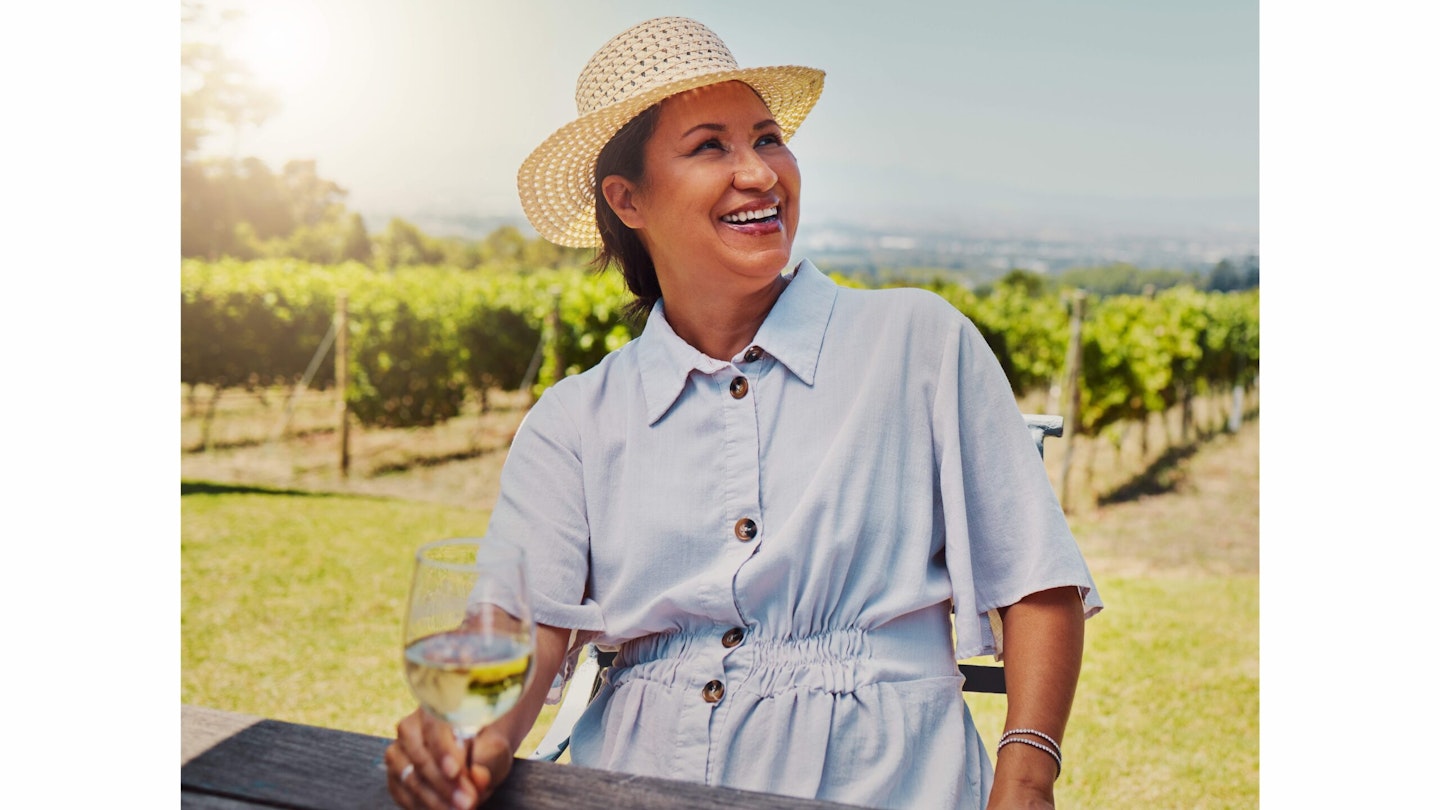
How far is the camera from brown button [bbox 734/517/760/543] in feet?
4.92

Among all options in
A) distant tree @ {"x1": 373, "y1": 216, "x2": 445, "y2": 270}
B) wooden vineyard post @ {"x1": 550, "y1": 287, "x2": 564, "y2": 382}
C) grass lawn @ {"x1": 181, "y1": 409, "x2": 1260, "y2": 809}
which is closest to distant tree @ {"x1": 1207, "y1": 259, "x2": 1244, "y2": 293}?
grass lawn @ {"x1": 181, "y1": 409, "x2": 1260, "y2": 809}

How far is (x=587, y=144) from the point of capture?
1786 millimetres

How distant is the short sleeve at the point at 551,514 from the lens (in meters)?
1.52

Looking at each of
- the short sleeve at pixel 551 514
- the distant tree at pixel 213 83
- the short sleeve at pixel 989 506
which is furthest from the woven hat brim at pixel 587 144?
the distant tree at pixel 213 83

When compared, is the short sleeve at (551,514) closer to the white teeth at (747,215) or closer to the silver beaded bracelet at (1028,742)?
the white teeth at (747,215)

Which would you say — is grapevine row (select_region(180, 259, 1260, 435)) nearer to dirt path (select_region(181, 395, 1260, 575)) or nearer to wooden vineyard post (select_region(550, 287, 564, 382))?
wooden vineyard post (select_region(550, 287, 564, 382))

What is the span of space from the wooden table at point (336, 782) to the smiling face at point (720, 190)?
2.59 feet

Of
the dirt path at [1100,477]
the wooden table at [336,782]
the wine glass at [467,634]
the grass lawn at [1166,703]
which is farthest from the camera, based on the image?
the dirt path at [1100,477]

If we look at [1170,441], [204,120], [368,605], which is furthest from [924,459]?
[204,120]

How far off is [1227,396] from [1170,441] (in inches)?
26.0

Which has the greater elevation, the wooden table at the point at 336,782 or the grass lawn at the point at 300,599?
the wooden table at the point at 336,782

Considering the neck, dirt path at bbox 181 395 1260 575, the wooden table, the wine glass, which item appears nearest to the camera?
the wine glass

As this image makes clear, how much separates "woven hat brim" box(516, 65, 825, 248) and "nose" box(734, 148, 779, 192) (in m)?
0.12

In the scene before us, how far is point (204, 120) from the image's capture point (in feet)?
32.0
